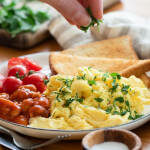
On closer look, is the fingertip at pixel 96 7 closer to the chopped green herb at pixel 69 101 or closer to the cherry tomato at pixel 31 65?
the chopped green herb at pixel 69 101

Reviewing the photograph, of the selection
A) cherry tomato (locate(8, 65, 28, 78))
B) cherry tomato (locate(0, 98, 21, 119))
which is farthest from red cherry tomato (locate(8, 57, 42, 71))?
cherry tomato (locate(0, 98, 21, 119))

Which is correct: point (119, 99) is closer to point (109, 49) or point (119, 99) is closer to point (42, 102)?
point (42, 102)

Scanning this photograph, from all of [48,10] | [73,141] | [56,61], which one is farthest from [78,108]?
[48,10]

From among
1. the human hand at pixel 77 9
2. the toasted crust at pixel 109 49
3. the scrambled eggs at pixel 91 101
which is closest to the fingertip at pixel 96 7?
the human hand at pixel 77 9

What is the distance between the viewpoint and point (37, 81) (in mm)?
2885

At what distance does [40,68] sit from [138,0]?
9.39 feet

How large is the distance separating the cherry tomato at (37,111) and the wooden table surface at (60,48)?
23cm

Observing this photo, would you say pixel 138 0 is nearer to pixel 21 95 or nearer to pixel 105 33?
pixel 105 33

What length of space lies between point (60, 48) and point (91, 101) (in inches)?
78.8

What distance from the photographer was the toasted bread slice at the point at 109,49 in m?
3.54

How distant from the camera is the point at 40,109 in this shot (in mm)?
2291

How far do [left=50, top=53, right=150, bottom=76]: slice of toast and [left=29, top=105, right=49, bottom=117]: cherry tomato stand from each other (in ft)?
2.79

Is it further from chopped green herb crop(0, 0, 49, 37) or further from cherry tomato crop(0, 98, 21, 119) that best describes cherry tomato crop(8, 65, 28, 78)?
chopped green herb crop(0, 0, 49, 37)

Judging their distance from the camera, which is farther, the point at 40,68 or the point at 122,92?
the point at 40,68
